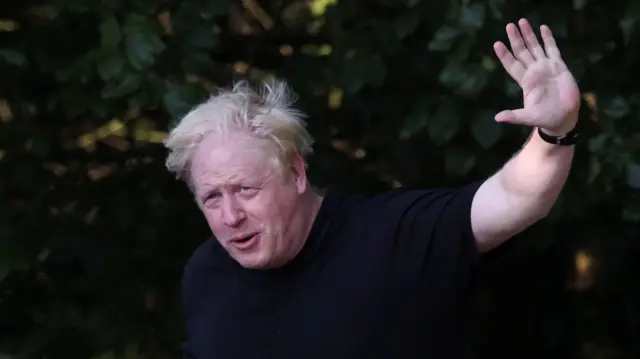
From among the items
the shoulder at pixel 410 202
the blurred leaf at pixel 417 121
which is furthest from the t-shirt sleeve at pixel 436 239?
the blurred leaf at pixel 417 121

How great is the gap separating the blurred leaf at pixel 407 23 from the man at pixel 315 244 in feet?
1.62

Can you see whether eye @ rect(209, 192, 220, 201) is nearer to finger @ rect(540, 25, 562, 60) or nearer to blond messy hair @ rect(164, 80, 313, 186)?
blond messy hair @ rect(164, 80, 313, 186)

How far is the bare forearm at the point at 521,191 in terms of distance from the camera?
1480mm

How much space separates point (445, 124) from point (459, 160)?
141 mm

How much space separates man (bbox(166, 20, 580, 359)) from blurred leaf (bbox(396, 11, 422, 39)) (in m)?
0.49

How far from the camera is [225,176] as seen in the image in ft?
5.77

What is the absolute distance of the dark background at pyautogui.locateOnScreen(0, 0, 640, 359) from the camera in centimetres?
210

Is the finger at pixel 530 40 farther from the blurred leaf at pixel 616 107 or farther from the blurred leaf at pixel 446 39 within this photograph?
the blurred leaf at pixel 616 107

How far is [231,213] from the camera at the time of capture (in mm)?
1746

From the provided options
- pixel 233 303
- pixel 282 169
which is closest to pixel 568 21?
pixel 282 169

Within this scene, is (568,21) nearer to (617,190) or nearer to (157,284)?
(617,190)

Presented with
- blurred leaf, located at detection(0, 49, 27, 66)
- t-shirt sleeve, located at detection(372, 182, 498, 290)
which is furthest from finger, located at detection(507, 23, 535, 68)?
blurred leaf, located at detection(0, 49, 27, 66)

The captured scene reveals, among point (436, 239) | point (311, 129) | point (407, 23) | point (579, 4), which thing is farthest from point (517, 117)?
point (311, 129)

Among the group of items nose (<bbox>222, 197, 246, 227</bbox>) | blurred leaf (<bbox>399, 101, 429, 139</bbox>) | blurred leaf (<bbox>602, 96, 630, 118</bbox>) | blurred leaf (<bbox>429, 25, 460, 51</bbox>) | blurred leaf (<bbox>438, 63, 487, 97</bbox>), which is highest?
blurred leaf (<bbox>429, 25, 460, 51</bbox>)
